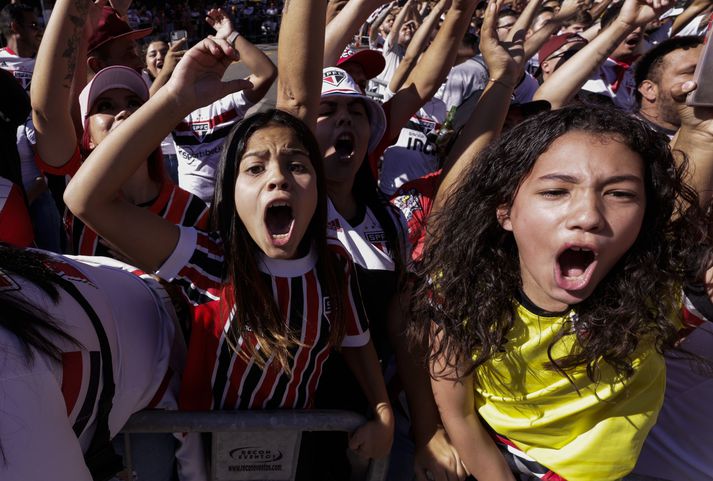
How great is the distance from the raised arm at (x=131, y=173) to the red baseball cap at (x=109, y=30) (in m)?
1.94

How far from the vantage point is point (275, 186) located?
1574 mm

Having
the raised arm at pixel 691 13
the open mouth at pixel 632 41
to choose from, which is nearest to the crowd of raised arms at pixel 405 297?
the open mouth at pixel 632 41

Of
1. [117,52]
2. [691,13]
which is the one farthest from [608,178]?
[691,13]

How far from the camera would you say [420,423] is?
1.74 meters

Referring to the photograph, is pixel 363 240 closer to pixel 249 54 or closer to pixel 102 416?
pixel 102 416

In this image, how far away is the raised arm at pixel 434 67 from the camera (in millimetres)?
2406

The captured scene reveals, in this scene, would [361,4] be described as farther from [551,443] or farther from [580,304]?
[551,443]

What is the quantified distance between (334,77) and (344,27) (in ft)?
1.26

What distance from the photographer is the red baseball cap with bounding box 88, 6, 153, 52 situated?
3184mm

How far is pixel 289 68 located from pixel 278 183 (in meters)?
0.49

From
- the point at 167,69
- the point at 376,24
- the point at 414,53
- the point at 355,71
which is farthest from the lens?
the point at 376,24

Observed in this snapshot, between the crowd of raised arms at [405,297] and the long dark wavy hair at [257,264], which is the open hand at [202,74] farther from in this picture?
the long dark wavy hair at [257,264]

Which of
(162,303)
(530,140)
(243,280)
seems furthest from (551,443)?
(162,303)

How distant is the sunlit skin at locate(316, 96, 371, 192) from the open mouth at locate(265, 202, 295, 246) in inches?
20.6
